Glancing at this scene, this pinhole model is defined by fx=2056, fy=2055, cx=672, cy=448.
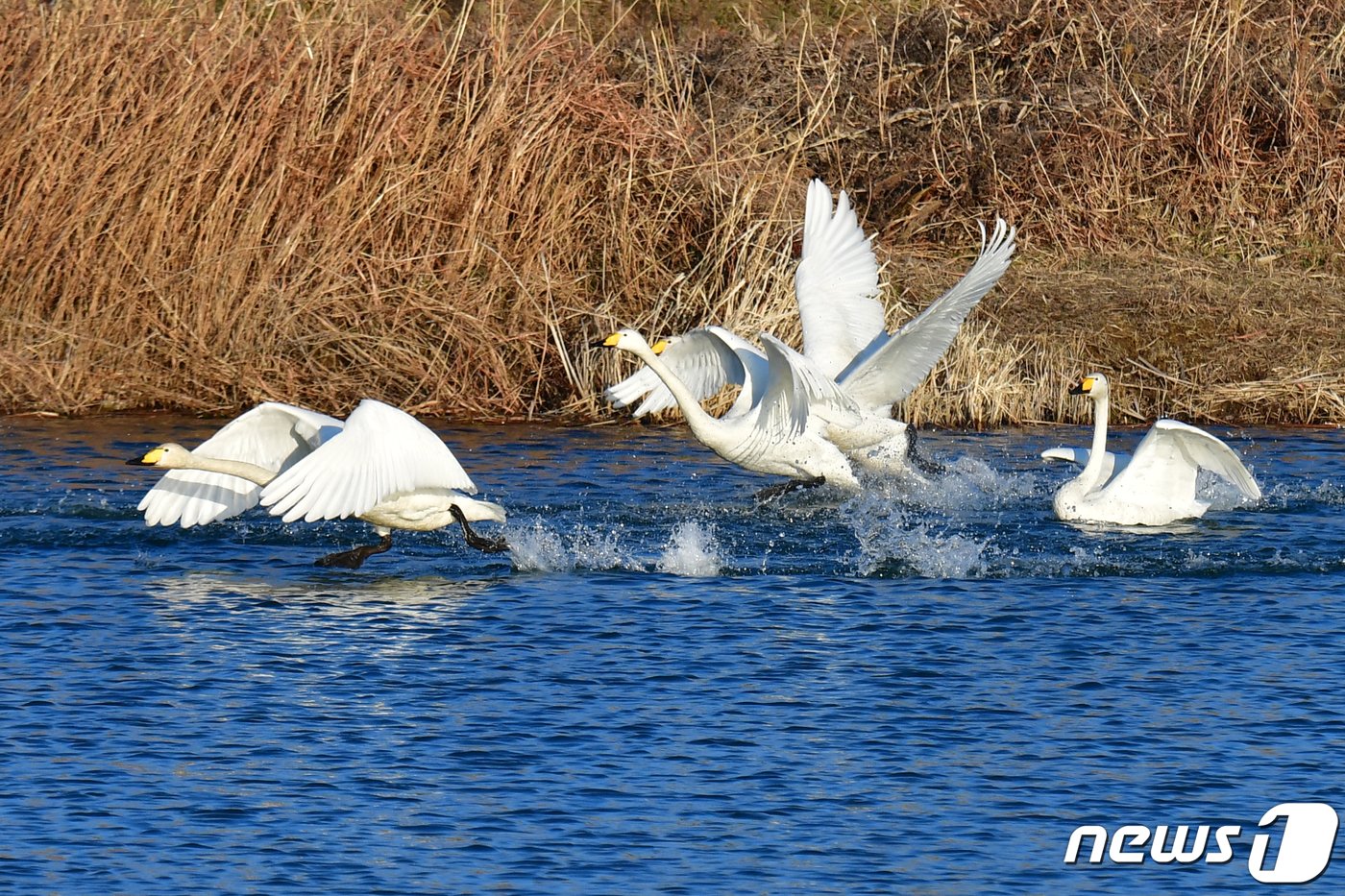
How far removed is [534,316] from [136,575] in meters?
5.95

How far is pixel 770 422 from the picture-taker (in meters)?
11.9

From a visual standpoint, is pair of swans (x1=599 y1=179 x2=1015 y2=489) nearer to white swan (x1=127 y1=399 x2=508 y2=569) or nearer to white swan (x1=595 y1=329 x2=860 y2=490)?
white swan (x1=595 y1=329 x2=860 y2=490)

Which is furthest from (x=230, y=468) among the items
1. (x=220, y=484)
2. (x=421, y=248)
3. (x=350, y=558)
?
(x=421, y=248)

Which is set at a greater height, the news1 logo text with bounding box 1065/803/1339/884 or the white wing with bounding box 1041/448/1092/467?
the white wing with bounding box 1041/448/1092/467

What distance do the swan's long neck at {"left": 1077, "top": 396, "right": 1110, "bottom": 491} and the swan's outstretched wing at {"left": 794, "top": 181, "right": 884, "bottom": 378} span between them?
5.82 feet

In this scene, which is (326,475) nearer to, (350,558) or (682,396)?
(350,558)

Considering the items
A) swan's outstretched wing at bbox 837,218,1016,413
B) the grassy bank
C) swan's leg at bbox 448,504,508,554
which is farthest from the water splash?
the grassy bank

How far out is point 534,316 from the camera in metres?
15.7

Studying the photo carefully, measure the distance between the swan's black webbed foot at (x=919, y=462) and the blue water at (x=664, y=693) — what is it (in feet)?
0.39

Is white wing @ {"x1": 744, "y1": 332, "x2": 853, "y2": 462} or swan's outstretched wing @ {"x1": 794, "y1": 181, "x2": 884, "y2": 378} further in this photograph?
swan's outstretched wing @ {"x1": 794, "y1": 181, "x2": 884, "y2": 378}

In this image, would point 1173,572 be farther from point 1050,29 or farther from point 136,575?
point 1050,29

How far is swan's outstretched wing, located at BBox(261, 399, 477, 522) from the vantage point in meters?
8.97

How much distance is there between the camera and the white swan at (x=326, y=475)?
9.09m

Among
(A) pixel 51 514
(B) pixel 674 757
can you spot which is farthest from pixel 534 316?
(B) pixel 674 757
